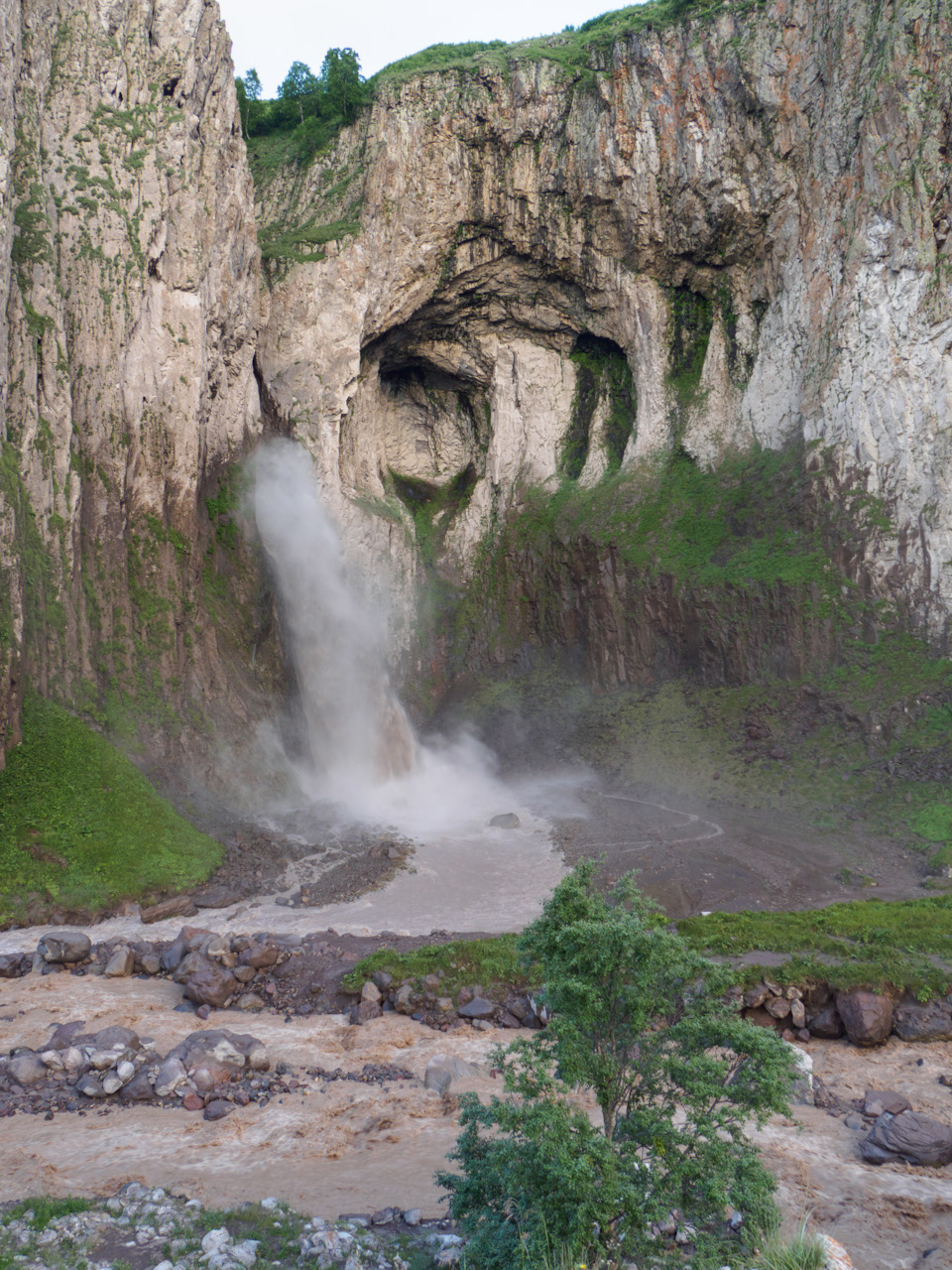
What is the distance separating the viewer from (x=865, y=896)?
18859 millimetres

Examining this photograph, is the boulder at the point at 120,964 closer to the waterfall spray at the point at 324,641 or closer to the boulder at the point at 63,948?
the boulder at the point at 63,948

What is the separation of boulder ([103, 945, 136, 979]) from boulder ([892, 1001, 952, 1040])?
1399cm

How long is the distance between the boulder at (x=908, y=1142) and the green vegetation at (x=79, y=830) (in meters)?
16.2

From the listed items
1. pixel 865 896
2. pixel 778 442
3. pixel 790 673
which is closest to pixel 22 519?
pixel 865 896

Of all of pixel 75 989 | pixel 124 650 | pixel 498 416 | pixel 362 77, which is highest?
pixel 362 77

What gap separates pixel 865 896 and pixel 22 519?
2579cm

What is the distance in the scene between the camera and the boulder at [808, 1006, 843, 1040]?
12.4m

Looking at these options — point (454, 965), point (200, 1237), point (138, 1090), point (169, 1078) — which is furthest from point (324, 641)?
point (200, 1237)

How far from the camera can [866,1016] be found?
39.5 feet

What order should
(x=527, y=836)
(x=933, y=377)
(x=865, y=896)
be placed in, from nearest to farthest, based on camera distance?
(x=865, y=896) → (x=527, y=836) → (x=933, y=377)

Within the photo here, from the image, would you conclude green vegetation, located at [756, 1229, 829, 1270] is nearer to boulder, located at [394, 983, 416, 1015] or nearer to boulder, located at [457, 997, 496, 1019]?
boulder, located at [457, 997, 496, 1019]

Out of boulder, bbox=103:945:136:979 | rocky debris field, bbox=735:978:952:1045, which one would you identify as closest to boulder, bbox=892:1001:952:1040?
rocky debris field, bbox=735:978:952:1045

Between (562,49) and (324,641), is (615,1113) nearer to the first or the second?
(324,641)

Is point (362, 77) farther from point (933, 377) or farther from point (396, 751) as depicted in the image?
point (396, 751)
